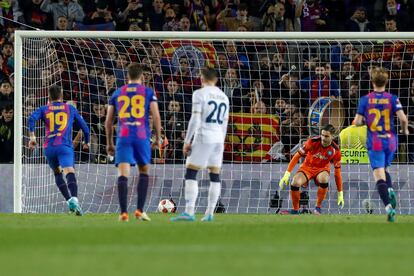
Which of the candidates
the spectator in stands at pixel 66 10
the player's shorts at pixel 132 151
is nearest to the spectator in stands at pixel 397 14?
the spectator in stands at pixel 66 10

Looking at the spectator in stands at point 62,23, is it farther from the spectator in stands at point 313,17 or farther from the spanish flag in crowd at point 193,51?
the spectator in stands at point 313,17

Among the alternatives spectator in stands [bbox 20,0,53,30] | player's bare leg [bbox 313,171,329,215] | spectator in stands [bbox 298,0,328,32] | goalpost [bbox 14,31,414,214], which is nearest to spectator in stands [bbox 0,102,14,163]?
goalpost [bbox 14,31,414,214]

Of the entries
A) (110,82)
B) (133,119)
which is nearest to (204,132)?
(133,119)

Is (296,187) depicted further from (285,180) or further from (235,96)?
(235,96)

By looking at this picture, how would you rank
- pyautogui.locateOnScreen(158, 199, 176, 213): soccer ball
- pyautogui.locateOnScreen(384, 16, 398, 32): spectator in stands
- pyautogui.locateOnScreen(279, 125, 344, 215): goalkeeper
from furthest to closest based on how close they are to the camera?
pyautogui.locateOnScreen(384, 16, 398, 32): spectator in stands → pyautogui.locateOnScreen(158, 199, 176, 213): soccer ball → pyautogui.locateOnScreen(279, 125, 344, 215): goalkeeper

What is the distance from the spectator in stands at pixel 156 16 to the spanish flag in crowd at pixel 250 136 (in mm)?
4252

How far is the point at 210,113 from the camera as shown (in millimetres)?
16609

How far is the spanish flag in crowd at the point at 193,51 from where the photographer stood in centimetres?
2339

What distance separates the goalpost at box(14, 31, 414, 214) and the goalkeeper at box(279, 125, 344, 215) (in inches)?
20.9

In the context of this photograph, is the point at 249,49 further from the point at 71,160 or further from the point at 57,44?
the point at 71,160

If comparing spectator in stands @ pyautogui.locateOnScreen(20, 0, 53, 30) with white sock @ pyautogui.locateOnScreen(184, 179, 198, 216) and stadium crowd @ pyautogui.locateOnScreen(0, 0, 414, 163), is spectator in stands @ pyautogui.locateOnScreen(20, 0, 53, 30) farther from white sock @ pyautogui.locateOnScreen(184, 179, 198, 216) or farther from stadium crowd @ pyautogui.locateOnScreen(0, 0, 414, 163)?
white sock @ pyautogui.locateOnScreen(184, 179, 198, 216)

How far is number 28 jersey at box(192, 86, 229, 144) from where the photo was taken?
54.1ft

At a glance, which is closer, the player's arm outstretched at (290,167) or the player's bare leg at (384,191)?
the player's bare leg at (384,191)

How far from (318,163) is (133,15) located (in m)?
6.47
